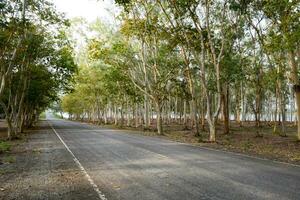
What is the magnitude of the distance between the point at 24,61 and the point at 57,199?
25560 mm

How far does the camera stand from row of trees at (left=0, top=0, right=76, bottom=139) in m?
22.7

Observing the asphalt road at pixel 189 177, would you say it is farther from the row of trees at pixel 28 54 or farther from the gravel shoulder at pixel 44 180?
the row of trees at pixel 28 54

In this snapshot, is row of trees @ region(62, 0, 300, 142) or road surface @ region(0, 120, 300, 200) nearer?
road surface @ region(0, 120, 300, 200)

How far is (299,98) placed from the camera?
24.0 metres

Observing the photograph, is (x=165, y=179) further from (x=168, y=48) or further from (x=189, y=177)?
(x=168, y=48)

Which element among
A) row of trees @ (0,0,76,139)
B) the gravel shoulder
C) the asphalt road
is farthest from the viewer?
row of trees @ (0,0,76,139)

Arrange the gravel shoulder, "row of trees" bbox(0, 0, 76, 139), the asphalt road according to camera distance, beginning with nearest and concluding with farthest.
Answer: the asphalt road < the gravel shoulder < "row of trees" bbox(0, 0, 76, 139)

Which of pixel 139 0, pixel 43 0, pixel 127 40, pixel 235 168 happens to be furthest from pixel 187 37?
pixel 235 168

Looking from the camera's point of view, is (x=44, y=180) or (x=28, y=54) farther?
(x=28, y=54)

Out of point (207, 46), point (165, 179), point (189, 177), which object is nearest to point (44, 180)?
point (165, 179)

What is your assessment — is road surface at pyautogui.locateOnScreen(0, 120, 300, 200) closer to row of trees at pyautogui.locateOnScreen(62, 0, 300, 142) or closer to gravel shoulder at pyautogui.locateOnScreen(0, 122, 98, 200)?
gravel shoulder at pyautogui.locateOnScreen(0, 122, 98, 200)

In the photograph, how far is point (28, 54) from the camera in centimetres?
3164

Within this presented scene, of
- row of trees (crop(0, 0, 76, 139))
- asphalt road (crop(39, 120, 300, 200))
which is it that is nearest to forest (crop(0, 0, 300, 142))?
row of trees (crop(0, 0, 76, 139))

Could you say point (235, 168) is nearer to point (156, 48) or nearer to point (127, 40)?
point (156, 48)
